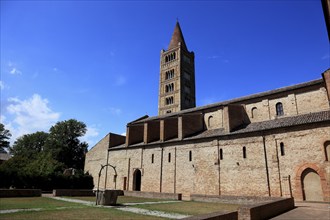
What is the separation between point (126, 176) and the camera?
102 ft

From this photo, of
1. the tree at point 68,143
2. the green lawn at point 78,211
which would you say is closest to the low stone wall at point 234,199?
the green lawn at point 78,211

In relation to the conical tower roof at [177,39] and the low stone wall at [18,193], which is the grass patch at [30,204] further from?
the conical tower roof at [177,39]

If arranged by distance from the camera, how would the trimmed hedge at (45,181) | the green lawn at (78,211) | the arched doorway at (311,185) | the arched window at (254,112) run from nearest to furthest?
the green lawn at (78,211), the arched doorway at (311,185), the trimmed hedge at (45,181), the arched window at (254,112)

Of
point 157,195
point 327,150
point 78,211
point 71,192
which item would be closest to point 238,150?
point 327,150

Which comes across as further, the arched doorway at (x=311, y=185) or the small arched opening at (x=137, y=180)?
the small arched opening at (x=137, y=180)

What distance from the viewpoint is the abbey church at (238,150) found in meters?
18.2

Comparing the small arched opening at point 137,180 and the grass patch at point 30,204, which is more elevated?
the small arched opening at point 137,180

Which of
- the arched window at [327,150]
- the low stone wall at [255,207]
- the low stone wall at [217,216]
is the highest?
the arched window at [327,150]

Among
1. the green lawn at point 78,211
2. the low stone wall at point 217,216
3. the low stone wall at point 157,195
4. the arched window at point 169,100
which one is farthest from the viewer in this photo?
the arched window at point 169,100

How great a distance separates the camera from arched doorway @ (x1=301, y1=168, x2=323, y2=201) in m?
17.2

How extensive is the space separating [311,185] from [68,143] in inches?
1711

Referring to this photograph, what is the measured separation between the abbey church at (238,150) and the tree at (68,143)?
1242 centimetres

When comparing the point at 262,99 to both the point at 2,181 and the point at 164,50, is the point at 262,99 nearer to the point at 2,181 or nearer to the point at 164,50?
the point at 2,181

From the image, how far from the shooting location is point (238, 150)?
21875mm
